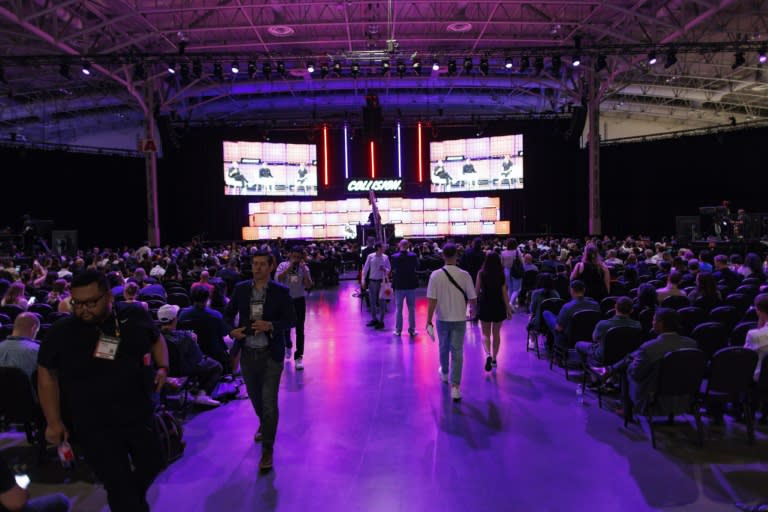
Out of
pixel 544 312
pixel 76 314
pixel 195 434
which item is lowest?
pixel 195 434

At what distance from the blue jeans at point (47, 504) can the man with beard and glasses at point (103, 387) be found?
8.0 inches

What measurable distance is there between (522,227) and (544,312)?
18.9 meters

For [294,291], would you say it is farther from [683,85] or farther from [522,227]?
[683,85]

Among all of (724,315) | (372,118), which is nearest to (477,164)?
(372,118)

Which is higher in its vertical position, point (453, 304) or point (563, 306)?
point (453, 304)

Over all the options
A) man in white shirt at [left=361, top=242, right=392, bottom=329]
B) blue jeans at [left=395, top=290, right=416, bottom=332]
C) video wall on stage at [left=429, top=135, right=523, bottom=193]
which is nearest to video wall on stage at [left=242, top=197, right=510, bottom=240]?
video wall on stage at [left=429, top=135, right=523, bottom=193]

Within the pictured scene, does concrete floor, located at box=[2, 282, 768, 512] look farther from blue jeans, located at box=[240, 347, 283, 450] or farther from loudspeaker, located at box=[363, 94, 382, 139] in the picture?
loudspeaker, located at box=[363, 94, 382, 139]

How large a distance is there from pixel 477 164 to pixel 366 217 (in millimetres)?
5621

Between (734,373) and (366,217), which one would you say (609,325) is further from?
(366,217)

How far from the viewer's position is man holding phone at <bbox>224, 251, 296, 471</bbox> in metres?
3.88

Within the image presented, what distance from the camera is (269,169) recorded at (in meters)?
24.8

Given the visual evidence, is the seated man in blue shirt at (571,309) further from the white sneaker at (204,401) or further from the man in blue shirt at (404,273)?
the white sneaker at (204,401)

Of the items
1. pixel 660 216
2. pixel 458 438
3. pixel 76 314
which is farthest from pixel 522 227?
pixel 76 314

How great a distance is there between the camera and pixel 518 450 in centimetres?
417
